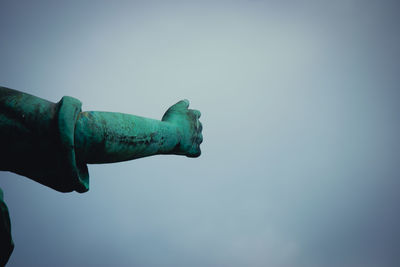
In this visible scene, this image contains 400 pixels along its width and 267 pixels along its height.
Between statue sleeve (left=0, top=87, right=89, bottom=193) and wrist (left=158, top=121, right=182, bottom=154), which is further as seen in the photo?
wrist (left=158, top=121, right=182, bottom=154)

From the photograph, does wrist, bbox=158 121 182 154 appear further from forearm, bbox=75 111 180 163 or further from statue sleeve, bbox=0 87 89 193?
statue sleeve, bbox=0 87 89 193

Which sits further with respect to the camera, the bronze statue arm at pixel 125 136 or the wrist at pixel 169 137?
the wrist at pixel 169 137

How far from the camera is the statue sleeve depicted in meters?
0.86

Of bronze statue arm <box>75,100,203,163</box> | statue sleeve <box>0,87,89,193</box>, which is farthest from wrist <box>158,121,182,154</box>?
statue sleeve <box>0,87,89,193</box>

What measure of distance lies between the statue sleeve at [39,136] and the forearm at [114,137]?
63 millimetres

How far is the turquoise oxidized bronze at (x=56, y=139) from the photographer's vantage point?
864mm

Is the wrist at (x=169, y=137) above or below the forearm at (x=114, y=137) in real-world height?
above

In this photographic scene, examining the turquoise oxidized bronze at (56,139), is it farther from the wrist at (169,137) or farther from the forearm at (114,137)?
the wrist at (169,137)

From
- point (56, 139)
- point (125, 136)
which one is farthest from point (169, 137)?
point (56, 139)

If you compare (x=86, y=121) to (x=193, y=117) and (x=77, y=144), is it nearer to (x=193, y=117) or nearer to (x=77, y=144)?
(x=77, y=144)

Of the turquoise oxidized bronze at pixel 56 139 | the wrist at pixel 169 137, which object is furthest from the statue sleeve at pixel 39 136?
the wrist at pixel 169 137

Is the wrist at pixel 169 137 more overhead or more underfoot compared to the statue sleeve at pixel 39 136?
more overhead

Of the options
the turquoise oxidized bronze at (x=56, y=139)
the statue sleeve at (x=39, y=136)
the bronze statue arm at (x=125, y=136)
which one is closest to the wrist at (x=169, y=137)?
the bronze statue arm at (x=125, y=136)

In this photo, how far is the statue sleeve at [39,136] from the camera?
0.86m
